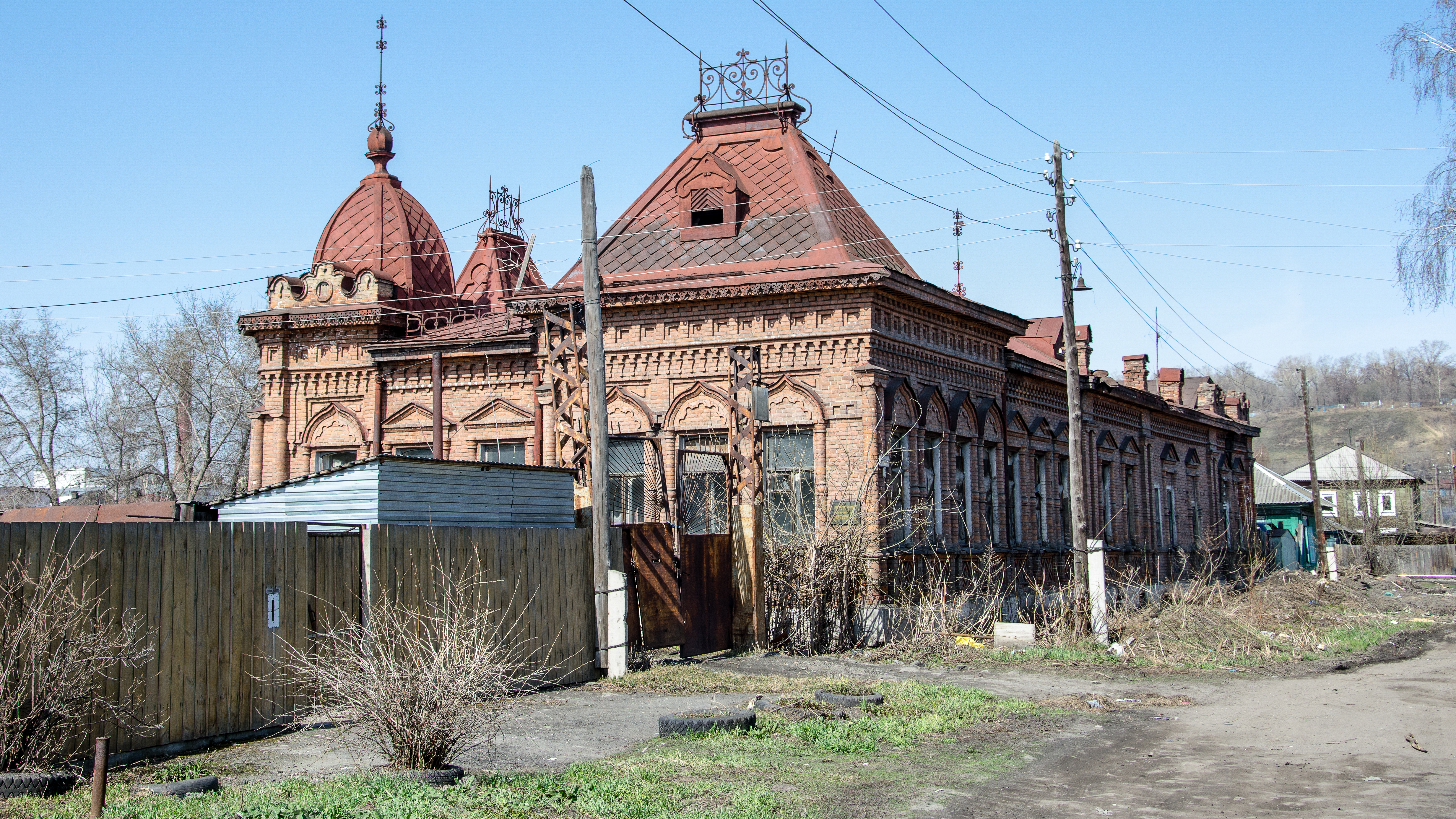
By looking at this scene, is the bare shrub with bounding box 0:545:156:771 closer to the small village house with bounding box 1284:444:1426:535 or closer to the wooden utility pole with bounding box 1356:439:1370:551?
the wooden utility pole with bounding box 1356:439:1370:551

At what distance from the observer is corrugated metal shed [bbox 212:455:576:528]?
44.7 feet

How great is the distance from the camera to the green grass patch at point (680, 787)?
24.0 ft

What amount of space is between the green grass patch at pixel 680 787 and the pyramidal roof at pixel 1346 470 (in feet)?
214

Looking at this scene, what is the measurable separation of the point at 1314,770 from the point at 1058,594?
10078 mm

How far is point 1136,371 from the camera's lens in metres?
35.1

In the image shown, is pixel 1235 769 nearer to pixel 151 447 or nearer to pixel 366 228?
pixel 366 228

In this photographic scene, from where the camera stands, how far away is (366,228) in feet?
84.2

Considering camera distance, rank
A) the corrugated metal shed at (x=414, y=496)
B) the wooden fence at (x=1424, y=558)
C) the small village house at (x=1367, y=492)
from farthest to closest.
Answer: the small village house at (x=1367, y=492)
the wooden fence at (x=1424, y=558)
the corrugated metal shed at (x=414, y=496)

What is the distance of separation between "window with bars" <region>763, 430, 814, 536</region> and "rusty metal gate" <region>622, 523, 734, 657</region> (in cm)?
257

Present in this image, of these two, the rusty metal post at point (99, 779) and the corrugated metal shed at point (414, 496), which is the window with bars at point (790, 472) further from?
the rusty metal post at point (99, 779)

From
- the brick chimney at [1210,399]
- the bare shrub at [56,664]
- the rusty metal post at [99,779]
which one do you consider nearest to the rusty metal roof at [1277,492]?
the brick chimney at [1210,399]

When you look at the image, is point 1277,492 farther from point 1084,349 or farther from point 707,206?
point 707,206

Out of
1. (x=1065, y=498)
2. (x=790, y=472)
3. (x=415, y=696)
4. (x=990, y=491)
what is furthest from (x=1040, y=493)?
(x=415, y=696)

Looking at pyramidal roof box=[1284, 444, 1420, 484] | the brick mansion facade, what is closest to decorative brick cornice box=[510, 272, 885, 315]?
the brick mansion facade
